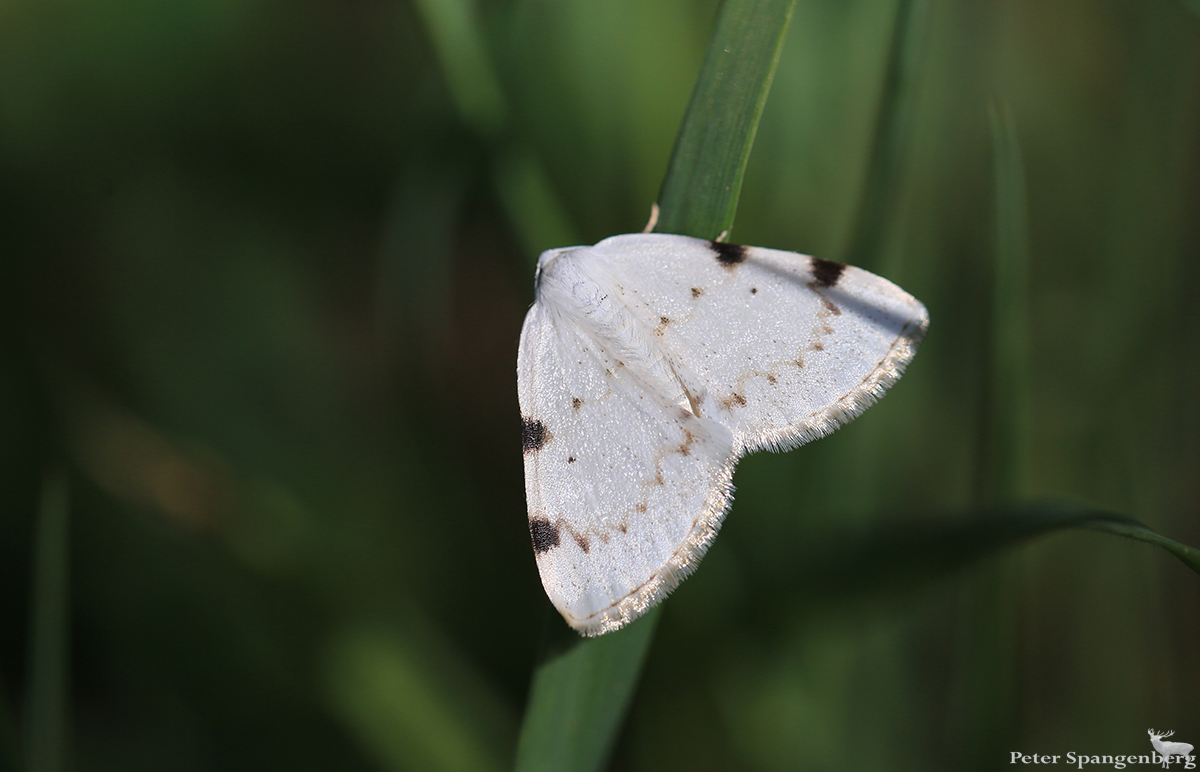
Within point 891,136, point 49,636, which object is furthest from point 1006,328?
point 49,636

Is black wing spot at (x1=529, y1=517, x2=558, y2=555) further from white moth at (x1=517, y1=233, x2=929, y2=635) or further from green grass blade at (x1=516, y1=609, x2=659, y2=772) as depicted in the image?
green grass blade at (x1=516, y1=609, x2=659, y2=772)

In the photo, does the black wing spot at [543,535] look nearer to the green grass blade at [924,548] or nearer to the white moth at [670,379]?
the white moth at [670,379]

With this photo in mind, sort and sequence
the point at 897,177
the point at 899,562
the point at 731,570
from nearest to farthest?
the point at 899,562
the point at 897,177
the point at 731,570

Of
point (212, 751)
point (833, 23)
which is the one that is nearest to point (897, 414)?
point (833, 23)

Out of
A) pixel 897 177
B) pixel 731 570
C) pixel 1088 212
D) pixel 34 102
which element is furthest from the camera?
pixel 34 102

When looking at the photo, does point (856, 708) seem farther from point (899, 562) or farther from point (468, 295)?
point (468, 295)

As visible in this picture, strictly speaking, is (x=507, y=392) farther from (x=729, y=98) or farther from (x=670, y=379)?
(x=729, y=98)
